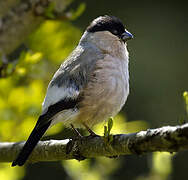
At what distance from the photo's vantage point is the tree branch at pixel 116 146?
1904 mm

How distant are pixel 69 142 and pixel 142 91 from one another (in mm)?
3763

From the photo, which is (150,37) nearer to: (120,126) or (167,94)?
(167,94)

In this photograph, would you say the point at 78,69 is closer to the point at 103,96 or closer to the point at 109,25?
the point at 103,96

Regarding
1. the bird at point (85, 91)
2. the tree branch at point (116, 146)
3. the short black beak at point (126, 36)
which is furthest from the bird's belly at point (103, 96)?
the short black beak at point (126, 36)

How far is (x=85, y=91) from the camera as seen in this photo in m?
3.04

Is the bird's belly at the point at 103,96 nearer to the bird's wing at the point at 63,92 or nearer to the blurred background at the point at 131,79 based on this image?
the bird's wing at the point at 63,92

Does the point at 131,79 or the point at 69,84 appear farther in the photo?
the point at 131,79

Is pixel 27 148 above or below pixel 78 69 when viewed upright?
below

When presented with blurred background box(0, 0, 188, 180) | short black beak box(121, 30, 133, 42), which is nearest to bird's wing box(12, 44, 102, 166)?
blurred background box(0, 0, 188, 180)

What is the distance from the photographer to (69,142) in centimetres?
274

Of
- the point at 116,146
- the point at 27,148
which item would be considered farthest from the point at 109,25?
the point at 116,146

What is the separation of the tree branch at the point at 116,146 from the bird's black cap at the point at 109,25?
1122mm

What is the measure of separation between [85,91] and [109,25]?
0.76m

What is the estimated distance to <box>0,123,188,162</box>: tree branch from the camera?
6.25 ft
